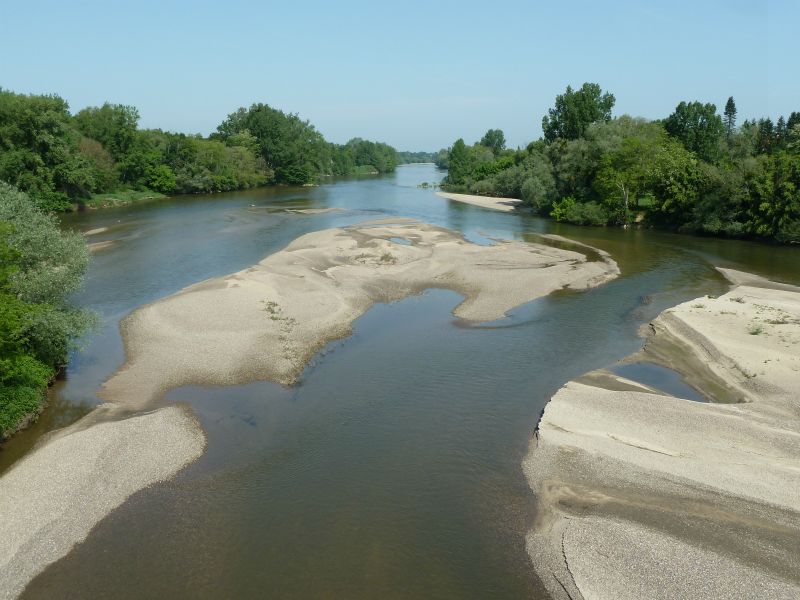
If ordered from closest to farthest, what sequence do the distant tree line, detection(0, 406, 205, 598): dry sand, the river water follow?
the river water < detection(0, 406, 205, 598): dry sand < the distant tree line

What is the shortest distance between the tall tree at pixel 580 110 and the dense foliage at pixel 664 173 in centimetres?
14

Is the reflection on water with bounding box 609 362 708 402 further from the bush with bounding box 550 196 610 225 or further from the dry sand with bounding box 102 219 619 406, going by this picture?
the bush with bounding box 550 196 610 225

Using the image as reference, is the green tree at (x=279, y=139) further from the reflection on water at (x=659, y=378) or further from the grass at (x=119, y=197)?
the reflection on water at (x=659, y=378)

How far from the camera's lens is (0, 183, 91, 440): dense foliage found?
19703mm

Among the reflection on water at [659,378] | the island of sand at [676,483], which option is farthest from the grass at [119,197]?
the island of sand at [676,483]

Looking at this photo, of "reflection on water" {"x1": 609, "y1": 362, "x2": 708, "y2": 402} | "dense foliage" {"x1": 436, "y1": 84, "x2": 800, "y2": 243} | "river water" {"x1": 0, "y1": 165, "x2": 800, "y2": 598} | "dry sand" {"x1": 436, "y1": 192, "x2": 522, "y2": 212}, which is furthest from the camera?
"dry sand" {"x1": 436, "y1": 192, "x2": 522, "y2": 212}

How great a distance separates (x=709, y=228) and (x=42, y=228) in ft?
176

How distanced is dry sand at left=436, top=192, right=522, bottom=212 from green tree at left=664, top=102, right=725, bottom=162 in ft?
79.2

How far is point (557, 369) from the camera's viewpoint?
1016 inches

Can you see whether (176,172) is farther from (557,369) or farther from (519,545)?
(519,545)

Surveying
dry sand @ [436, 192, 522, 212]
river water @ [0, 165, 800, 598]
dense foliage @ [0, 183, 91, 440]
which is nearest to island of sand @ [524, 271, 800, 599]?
river water @ [0, 165, 800, 598]

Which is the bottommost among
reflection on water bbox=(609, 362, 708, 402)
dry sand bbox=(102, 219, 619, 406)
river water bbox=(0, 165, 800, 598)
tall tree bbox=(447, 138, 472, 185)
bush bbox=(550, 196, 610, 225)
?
river water bbox=(0, 165, 800, 598)

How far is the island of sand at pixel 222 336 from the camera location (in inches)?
642

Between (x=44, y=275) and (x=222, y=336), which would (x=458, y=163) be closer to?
(x=222, y=336)
